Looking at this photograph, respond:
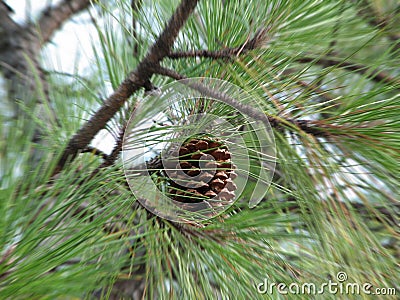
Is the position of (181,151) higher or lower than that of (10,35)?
lower

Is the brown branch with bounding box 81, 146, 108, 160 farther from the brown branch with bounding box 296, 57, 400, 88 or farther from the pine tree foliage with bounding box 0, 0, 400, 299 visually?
the brown branch with bounding box 296, 57, 400, 88

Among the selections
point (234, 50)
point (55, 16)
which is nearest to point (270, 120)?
point (234, 50)

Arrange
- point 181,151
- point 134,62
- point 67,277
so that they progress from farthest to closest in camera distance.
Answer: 1. point 134,62
2. point 181,151
3. point 67,277

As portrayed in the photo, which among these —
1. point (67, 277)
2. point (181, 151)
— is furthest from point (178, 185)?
point (67, 277)

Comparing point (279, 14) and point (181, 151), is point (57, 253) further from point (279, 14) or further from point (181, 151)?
point (279, 14)

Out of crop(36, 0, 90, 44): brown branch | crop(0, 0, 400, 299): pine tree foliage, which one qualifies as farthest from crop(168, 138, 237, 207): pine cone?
crop(36, 0, 90, 44): brown branch

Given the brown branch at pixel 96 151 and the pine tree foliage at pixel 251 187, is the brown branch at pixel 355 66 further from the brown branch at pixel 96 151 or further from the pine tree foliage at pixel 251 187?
the brown branch at pixel 96 151

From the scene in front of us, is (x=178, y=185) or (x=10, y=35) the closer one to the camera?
(x=178, y=185)

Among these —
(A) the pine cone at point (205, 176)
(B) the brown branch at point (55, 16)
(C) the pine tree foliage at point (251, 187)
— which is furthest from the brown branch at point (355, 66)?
(B) the brown branch at point (55, 16)
